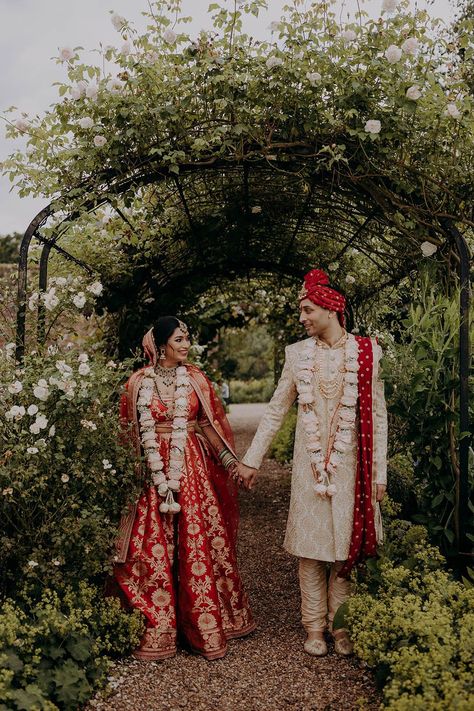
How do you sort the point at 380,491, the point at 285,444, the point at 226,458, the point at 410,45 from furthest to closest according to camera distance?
the point at 285,444 < the point at 226,458 < the point at 380,491 < the point at 410,45

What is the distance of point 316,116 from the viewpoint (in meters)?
3.68

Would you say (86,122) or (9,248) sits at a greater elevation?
(9,248)

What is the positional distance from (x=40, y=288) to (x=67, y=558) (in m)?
1.72

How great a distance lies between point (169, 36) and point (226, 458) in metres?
2.29

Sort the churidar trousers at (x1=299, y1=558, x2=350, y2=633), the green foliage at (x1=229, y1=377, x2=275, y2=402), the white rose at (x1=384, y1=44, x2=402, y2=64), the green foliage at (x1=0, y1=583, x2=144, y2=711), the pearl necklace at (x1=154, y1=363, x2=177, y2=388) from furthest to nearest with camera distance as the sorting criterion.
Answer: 1. the green foliage at (x1=229, y1=377, x2=275, y2=402)
2. the pearl necklace at (x1=154, y1=363, x2=177, y2=388)
3. the churidar trousers at (x1=299, y1=558, x2=350, y2=633)
4. the white rose at (x1=384, y1=44, x2=402, y2=64)
5. the green foliage at (x1=0, y1=583, x2=144, y2=711)

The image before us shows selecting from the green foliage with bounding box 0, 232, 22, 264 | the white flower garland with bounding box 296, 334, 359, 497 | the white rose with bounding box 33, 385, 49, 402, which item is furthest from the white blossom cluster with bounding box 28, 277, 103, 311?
the green foliage with bounding box 0, 232, 22, 264

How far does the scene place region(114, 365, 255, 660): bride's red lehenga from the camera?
11.9 feet

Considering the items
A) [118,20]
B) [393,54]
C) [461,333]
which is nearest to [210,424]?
[461,333]

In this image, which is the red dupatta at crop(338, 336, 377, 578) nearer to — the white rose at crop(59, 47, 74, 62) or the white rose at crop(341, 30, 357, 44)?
the white rose at crop(341, 30, 357, 44)

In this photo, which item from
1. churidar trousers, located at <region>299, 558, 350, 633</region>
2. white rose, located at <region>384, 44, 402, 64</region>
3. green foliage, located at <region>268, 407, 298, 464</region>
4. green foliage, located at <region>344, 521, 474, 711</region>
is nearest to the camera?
green foliage, located at <region>344, 521, 474, 711</region>

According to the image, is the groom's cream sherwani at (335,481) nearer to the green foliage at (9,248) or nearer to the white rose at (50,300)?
the white rose at (50,300)

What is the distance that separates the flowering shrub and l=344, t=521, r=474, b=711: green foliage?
1.32 metres

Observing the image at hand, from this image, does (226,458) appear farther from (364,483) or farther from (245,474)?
(364,483)

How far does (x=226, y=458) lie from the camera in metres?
3.87
